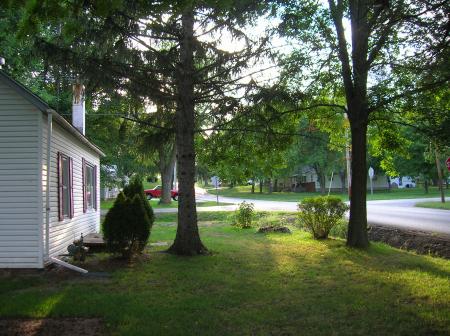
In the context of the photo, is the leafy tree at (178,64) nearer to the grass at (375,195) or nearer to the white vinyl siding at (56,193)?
the white vinyl siding at (56,193)

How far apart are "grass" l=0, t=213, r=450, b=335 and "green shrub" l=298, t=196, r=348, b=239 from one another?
2.98 meters

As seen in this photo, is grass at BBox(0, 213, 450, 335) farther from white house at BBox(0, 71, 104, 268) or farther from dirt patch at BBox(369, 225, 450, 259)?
dirt patch at BBox(369, 225, 450, 259)

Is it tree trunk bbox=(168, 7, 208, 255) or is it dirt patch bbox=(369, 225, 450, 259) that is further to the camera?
dirt patch bbox=(369, 225, 450, 259)

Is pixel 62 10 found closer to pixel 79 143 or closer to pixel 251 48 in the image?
pixel 251 48

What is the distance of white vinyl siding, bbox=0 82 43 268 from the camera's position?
362 inches

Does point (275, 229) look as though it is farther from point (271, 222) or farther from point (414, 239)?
point (414, 239)

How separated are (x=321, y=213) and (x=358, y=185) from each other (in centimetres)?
188

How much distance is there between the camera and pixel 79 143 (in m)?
13.1

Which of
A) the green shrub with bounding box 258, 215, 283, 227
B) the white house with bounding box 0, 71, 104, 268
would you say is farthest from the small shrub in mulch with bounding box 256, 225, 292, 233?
the white house with bounding box 0, 71, 104, 268

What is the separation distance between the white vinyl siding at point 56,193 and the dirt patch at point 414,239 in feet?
29.6

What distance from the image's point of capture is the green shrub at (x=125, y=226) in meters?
9.78

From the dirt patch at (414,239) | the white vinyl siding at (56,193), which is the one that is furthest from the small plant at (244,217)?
the white vinyl siding at (56,193)

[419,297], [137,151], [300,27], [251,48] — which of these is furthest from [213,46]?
[419,297]

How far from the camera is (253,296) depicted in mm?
7254
